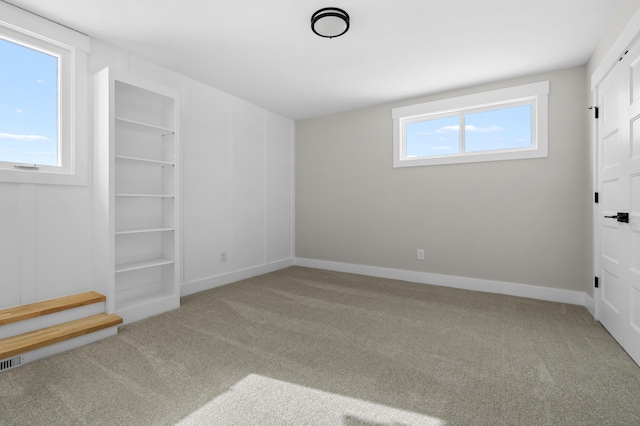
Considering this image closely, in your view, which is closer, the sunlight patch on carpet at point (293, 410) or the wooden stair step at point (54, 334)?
the sunlight patch on carpet at point (293, 410)

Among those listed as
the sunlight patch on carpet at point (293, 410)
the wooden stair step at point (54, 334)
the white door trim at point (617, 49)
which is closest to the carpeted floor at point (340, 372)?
the sunlight patch on carpet at point (293, 410)

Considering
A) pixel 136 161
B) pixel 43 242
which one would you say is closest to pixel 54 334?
pixel 43 242

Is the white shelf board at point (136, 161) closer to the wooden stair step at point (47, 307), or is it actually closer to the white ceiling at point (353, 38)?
the white ceiling at point (353, 38)

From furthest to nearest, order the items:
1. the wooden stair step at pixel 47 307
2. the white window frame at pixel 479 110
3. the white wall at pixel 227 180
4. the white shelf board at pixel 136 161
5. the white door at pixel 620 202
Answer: the white wall at pixel 227 180 → the white window frame at pixel 479 110 → the white shelf board at pixel 136 161 → the wooden stair step at pixel 47 307 → the white door at pixel 620 202

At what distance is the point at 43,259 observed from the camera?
98.1 inches

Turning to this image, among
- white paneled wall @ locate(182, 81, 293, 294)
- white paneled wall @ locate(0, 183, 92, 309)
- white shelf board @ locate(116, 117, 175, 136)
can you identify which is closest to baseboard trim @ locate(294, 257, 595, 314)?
white paneled wall @ locate(182, 81, 293, 294)

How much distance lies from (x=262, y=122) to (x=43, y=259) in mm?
3148

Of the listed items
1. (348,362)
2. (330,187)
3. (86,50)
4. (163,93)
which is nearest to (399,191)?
(330,187)

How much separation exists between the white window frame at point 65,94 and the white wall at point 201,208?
75 mm

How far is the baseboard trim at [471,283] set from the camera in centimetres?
326

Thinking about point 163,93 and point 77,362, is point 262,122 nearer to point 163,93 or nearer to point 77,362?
point 163,93

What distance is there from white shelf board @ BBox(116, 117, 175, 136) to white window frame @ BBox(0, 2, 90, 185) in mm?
292

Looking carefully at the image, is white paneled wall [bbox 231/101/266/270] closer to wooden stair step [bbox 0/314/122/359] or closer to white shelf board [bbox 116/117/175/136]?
white shelf board [bbox 116/117/175/136]

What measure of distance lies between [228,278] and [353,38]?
3.21 metres
